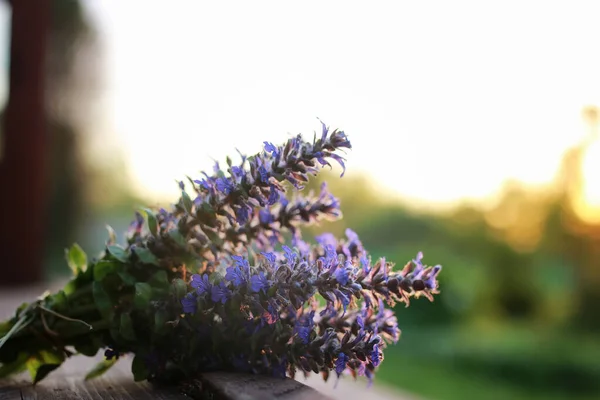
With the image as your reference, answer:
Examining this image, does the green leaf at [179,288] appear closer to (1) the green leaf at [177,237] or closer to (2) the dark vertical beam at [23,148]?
(1) the green leaf at [177,237]

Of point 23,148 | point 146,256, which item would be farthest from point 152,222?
point 23,148

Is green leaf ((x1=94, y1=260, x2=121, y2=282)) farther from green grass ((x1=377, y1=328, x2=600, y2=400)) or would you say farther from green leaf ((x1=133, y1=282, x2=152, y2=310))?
green grass ((x1=377, y1=328, x2=600, y2=400))

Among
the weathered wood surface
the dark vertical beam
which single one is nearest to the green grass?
the dark vertical beam

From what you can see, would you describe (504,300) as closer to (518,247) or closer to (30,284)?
(518,247)

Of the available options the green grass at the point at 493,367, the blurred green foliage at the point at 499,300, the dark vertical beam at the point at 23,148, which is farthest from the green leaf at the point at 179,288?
the green grass at the point at 493,367

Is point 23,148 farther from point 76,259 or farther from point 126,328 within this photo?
point 126,328

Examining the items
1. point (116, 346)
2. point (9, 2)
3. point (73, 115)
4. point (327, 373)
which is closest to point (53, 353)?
point (116, 346)
